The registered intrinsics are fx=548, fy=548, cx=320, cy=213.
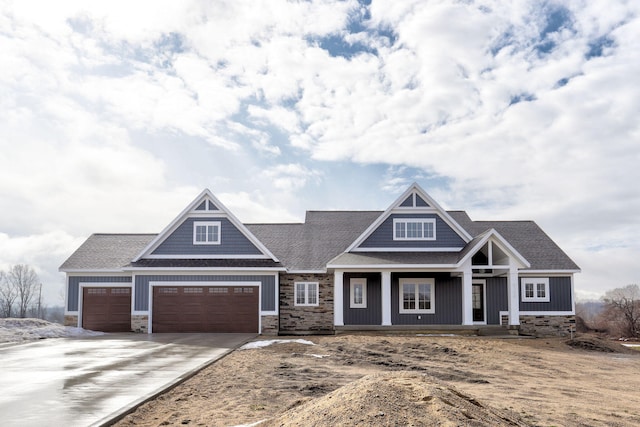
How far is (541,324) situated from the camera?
26.1m

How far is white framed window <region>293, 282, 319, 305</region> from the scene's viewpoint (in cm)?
2572

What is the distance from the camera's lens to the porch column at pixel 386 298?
23.7 m

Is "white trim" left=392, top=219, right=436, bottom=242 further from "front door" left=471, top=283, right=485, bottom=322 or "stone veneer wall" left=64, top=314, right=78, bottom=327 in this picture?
"stone veneer wall" left=64, top=314, right=78, bottom=327

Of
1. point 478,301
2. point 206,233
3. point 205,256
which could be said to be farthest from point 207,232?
point 478,301

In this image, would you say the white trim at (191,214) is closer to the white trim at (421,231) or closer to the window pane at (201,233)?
the window pane at (201,233)

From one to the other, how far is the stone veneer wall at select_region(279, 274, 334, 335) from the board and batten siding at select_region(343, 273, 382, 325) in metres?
0.75

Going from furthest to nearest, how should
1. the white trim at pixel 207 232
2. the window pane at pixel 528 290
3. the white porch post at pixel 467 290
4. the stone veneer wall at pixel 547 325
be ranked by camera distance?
1. the window pane at pixel 528 290
2. the stone veneer wall at pixel 547 325
3. the white trim at pixel 207 232
4. the white porch post at pixel 467 290

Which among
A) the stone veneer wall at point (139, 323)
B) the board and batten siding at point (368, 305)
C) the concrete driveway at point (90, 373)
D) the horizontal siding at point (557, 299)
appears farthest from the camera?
the horizontal siding at point (557, 299)

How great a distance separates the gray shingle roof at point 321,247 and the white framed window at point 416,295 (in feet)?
4.63

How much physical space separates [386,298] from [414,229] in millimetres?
3842

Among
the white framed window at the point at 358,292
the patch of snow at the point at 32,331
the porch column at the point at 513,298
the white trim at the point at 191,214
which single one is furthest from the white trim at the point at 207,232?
the porch column at the point at 513,298

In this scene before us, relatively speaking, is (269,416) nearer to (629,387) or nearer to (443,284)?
(629,387)

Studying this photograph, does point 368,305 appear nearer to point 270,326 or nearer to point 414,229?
point 414,229

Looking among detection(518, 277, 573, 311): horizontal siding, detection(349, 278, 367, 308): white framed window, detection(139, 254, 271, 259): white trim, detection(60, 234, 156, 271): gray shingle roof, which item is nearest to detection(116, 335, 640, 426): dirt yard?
detection(349, 278, 367, 308): white framed window
